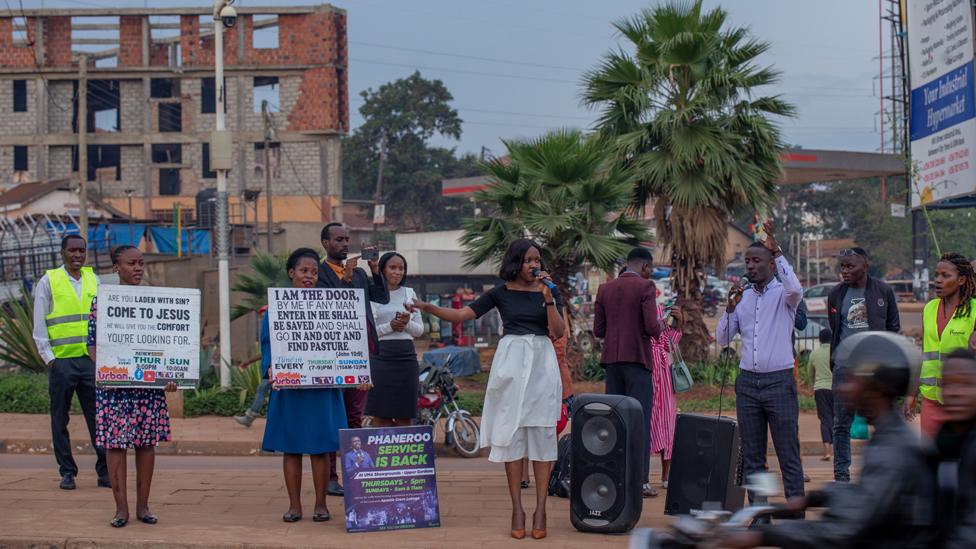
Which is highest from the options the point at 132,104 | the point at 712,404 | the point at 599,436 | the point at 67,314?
the point at 132,104

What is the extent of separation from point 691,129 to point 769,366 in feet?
34.6

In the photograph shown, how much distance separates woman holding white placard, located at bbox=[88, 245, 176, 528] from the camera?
771 centimetres

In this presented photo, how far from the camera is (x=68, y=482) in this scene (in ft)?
31.3

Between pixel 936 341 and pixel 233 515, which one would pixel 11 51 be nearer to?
pixel 233 515

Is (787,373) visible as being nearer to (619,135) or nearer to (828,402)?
(828,402)

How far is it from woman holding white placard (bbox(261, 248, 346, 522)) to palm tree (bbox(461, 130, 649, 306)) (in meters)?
9.65

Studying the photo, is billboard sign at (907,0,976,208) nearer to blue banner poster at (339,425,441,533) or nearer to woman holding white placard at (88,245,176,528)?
blue banner poster at (339,425,441,533)

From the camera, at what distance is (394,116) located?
255ft

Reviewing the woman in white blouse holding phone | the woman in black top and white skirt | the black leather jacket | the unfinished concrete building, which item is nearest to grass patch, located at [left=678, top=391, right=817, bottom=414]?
the woman in white blouse holding phone

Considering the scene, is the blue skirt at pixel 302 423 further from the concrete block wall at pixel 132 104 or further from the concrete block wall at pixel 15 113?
the concrete block wall at pixel 15 113

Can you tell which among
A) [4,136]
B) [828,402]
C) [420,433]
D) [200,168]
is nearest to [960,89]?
[828,402]

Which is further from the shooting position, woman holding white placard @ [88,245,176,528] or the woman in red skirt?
the woman in red skirt

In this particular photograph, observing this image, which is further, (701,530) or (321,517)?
(321,517)

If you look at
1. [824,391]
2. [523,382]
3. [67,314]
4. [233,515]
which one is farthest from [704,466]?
[67,314]
